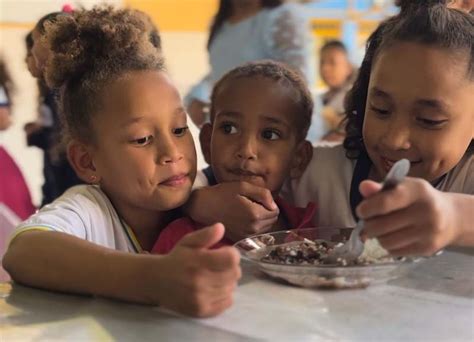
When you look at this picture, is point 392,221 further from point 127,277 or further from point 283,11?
point 283,11

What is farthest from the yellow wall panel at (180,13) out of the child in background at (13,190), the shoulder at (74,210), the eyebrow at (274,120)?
the shoulder at (74,210)

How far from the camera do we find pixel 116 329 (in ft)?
2.00

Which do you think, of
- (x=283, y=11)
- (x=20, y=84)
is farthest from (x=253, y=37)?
(x=20, y=84)

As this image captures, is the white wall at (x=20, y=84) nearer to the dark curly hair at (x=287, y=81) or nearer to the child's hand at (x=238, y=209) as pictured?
the dark curly hair at (x=287, y=81)

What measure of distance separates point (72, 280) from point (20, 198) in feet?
4.44

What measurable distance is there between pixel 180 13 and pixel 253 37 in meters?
2.04

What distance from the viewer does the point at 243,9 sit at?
2.13 metres

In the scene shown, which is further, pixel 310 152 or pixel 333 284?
pixel 310 152

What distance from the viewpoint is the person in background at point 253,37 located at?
79.0 inches

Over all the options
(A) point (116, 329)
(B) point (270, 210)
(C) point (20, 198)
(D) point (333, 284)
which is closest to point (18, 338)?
(A) point (116, 329)

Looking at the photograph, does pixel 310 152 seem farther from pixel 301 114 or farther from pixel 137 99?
pixel 137 99

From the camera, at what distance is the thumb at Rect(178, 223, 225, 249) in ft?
1.98

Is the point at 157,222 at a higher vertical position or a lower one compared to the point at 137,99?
lower

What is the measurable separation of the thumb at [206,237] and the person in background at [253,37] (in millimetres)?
1346
